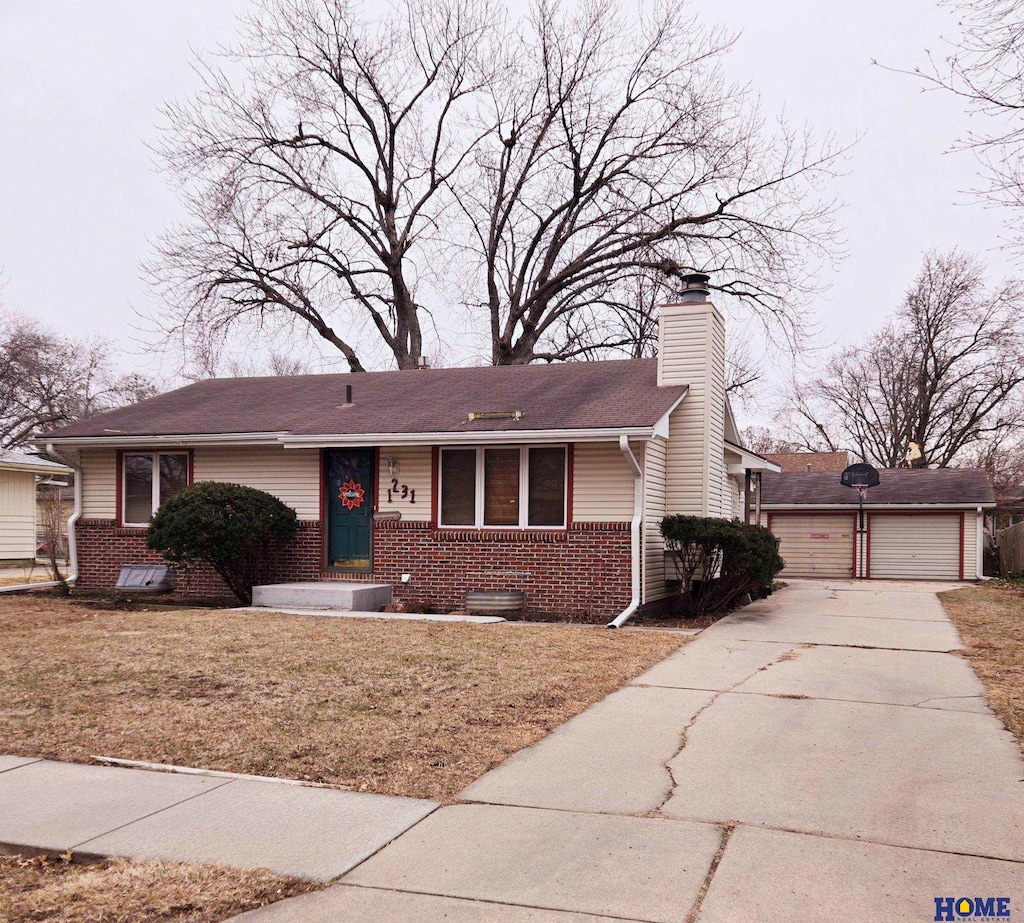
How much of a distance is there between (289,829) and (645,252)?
81.0 ft

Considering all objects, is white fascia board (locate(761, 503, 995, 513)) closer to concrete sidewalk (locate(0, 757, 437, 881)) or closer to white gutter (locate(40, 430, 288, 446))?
white gutter (locate(40, 430, 288, 446))

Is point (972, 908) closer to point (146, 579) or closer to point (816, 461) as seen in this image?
point (146, 579)

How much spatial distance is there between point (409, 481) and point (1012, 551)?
19.8 meters

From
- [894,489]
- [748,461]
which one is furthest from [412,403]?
[894,489]

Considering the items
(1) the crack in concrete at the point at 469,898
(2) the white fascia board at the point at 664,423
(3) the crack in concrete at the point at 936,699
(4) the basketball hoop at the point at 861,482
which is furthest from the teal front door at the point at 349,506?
(4) the basketball hoop at the point at 861,482

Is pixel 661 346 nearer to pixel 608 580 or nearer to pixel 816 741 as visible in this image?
pixel 608 580

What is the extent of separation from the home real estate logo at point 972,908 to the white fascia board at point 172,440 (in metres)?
12.1

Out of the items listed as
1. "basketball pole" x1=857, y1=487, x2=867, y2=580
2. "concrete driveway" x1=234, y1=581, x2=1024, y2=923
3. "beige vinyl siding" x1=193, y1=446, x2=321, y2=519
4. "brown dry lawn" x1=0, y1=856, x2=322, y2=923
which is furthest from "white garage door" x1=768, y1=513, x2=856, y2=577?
"brown dry lawn" x1=0, y1=856, x2=322, y2=923

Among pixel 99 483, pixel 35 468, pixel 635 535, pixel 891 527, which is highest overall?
pixel 35 468

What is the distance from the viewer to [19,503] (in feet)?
83.5

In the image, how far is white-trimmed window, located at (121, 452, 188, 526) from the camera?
16.0 m

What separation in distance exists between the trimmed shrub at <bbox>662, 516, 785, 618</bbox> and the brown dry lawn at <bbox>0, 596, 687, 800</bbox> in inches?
93.3

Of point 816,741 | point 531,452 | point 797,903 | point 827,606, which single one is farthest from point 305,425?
point 797,903

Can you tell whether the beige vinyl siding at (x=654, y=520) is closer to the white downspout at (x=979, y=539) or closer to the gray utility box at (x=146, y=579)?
the gray utility box at (x=146, y=579)
